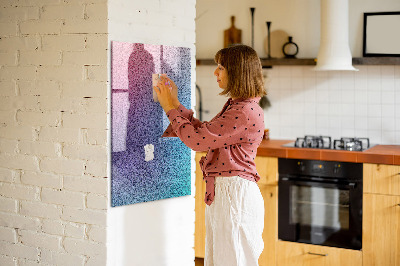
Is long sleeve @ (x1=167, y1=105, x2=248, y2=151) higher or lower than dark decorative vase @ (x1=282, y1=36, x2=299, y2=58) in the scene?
lower

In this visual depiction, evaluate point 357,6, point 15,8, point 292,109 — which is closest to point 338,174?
point 292,109

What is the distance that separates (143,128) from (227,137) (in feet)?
1.61

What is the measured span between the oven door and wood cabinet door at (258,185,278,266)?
36mm

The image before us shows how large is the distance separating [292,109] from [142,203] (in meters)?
2.23

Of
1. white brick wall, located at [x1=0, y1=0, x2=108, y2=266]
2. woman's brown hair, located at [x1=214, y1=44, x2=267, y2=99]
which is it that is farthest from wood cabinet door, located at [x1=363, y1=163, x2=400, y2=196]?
white brick wall, located at [x1=0, y1=0, x2=108, y2=266]

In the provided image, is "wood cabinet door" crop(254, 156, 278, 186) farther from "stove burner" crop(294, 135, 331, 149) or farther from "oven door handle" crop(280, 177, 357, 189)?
"stove burner" crop(294, 135, 331, 149)

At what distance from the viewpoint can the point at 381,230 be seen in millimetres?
3920

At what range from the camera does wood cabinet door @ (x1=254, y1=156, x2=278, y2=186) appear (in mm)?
4250

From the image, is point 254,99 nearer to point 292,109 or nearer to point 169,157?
point 169,157

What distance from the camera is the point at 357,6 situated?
4.54m

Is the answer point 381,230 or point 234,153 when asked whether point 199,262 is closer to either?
point 381,230

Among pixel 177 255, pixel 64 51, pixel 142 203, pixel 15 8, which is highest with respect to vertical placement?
pixel 15 8

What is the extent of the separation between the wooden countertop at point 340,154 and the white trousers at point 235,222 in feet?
4.71

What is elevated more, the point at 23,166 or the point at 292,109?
the point at 292,109
